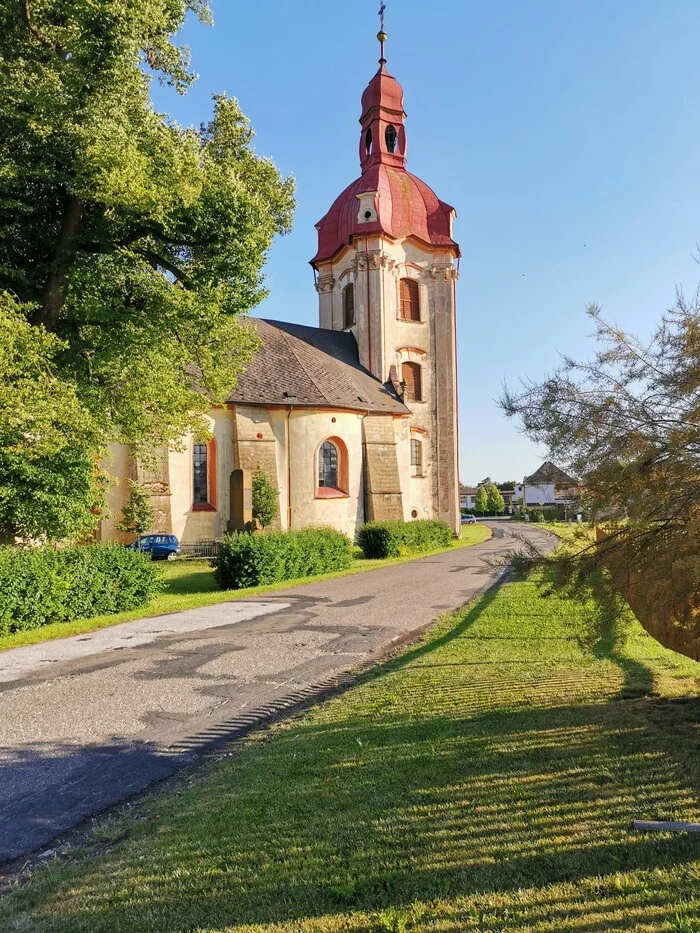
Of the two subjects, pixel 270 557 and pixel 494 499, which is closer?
pixel 270 557

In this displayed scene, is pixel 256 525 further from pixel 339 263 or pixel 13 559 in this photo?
pixel 339 263

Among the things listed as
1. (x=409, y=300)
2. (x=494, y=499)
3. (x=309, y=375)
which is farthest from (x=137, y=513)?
(x=494, y=499)

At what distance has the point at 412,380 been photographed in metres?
36.3

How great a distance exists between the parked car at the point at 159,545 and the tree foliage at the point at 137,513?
53 cm

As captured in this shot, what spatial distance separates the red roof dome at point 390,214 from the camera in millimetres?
35438

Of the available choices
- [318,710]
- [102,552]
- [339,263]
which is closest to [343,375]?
[339,263]

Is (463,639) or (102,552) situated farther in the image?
(102,552)

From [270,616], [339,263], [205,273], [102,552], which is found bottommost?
[270,616]

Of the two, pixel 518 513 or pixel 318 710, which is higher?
pixel 518 513

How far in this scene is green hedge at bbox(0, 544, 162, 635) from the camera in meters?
10.9

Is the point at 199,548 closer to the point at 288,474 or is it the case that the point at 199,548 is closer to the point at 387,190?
the point at 288,474

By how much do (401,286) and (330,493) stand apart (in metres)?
14.6

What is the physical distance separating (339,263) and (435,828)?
37.0 meters

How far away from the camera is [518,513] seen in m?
5.79
